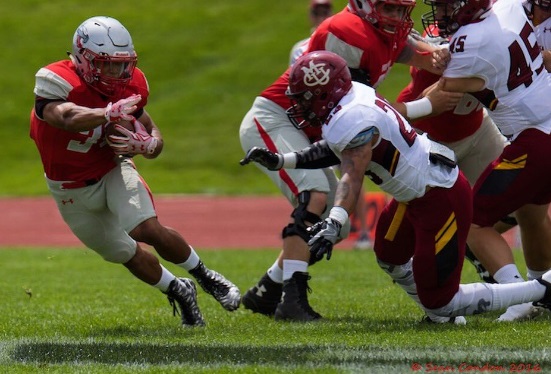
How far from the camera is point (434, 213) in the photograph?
5.37 meters

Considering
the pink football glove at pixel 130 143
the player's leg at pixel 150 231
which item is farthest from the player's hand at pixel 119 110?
the player's leg at pixel 150 231

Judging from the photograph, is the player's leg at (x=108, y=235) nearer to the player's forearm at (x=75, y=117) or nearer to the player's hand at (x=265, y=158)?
the player's forearm at (x=75, y=117)

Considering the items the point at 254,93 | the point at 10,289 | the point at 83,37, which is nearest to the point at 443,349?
the point at 83,37

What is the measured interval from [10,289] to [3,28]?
19.5 m

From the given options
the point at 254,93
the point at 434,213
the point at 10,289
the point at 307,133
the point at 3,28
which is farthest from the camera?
the point at 3,28

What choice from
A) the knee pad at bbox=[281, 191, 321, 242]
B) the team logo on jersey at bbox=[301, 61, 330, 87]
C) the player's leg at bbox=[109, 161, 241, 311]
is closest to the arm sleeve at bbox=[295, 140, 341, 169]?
the team logo on jersey at bbox=[301, 61, 330, 87]

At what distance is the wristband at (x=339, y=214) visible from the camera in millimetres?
4820

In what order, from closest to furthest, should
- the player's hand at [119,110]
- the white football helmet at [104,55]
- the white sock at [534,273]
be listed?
1. the player's hand at [119,110]
2. the white football helmet at [104,55]
3. the white sock at [534,273]

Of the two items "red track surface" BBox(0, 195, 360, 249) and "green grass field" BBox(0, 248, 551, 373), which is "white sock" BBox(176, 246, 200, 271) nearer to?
"green grass field" BBox(0, 248, 551, 373)

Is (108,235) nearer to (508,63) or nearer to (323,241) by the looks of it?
(323,241)

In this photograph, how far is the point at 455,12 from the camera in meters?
5.78

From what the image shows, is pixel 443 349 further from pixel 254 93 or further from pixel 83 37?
pixel 254 93

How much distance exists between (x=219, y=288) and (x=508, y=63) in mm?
2057

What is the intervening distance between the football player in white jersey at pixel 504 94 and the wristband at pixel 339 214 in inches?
47.5
